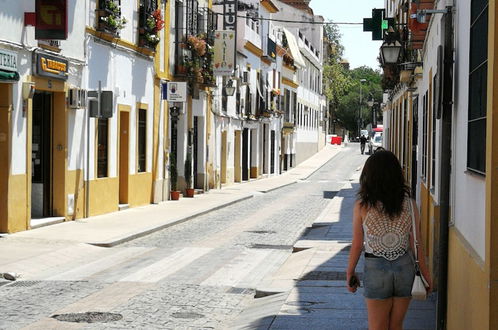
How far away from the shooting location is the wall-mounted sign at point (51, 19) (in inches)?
662

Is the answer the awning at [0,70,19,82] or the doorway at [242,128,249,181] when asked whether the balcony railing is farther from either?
the doorway at [242,128,249,181]

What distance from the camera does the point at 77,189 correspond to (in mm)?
19844

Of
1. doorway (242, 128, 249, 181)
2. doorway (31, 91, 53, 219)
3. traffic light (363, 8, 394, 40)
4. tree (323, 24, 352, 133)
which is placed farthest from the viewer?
tree (323, 24, 352, 133)

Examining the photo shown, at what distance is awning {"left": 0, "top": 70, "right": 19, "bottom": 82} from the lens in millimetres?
15456

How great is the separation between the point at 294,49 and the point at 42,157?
144 feet

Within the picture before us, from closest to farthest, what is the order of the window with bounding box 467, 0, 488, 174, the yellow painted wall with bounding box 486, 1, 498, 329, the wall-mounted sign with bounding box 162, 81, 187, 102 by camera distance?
the yellow painted wall with bounding box 486, 1, 498, 329 → the window with bounding box 467, 0, 488, 174 → the wall-mounted sign with bounding box 162, 81, 187, 102

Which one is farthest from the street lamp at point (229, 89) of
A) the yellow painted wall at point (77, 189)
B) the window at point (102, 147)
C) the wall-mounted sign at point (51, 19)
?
the wall-mounted sign at point (51, 19)

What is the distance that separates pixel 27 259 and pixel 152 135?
43.9 ft

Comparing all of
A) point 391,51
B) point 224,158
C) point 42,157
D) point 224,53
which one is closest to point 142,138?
point 42,157

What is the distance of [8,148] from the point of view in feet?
53.3

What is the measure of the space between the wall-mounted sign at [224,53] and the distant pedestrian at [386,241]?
2724 cm

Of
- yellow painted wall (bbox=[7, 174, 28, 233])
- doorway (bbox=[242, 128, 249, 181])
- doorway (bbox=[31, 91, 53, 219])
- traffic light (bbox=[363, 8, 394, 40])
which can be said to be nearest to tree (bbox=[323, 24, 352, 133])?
doorway (bbox=[242, 128, 249, 181])

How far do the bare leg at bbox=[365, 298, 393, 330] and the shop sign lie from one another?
11.2m

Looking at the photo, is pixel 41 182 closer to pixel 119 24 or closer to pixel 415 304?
pixel 119 24
